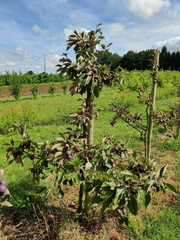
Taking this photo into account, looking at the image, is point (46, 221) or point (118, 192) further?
point (46, 221)

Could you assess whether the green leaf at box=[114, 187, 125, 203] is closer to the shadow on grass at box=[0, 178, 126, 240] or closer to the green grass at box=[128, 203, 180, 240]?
the shadow on grass at box=[0, 178, 126, 240]

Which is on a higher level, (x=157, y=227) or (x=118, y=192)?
(x=118, y=192)

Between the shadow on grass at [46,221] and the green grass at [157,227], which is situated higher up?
the shadow on grass at [46,221]

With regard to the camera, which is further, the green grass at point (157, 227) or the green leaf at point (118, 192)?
the green grass at point (157, 227)

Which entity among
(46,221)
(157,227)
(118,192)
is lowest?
(157,227)

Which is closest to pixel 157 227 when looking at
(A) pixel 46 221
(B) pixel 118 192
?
(A) pixel 46 221

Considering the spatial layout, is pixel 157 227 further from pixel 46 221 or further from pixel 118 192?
pixel 118 192

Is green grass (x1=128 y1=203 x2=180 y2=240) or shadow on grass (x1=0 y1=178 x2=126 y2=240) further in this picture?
green grass (x1=128 y1=203 x2=180 y2=240)

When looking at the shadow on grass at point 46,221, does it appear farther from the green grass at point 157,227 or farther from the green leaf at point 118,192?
the green leaf at point 118,192

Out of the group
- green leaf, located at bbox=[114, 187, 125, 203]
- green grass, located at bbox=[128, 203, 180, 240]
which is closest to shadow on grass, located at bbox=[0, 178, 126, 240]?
green grass, located at bbox=[128, 203, 180, 240]

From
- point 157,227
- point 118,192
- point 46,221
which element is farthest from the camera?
point 157,227

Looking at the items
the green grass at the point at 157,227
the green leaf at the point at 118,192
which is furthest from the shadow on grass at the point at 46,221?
the green leaf at the point at 118,192

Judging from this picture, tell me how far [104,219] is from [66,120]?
581 cm

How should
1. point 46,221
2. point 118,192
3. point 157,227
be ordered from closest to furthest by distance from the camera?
point 118,192 < point 46,221 < point 157,227
